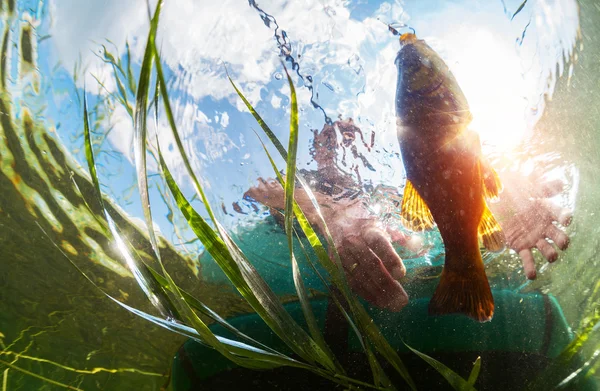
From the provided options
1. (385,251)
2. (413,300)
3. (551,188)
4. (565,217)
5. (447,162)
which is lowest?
(565,217)

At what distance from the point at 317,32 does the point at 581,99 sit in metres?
1.99

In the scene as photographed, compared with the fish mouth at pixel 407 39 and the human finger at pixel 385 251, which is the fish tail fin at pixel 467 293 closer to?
the human finger at pixel 385 251

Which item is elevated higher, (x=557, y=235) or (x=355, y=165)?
(x=355, y=165)

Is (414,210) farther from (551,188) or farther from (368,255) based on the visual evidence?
(551,188)

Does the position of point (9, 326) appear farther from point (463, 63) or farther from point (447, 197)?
point (463, 63)

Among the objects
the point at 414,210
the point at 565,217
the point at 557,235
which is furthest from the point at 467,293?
the point at 565,217

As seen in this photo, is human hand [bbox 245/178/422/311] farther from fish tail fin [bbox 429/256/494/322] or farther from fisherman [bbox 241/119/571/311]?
fish tail fin [bbox 429/256/494/322]

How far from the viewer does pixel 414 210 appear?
199 cm

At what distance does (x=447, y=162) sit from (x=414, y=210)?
0.43 metres

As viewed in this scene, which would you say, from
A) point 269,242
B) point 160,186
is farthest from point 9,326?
point 269,242

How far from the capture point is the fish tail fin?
182 cm

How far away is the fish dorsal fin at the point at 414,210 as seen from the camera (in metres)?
1.91

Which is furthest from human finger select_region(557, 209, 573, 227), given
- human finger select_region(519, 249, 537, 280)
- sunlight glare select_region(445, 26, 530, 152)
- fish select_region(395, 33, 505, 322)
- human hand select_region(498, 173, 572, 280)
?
fish select_region(395, 33, 505, 322)

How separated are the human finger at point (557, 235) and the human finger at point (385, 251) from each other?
3.51 feet
